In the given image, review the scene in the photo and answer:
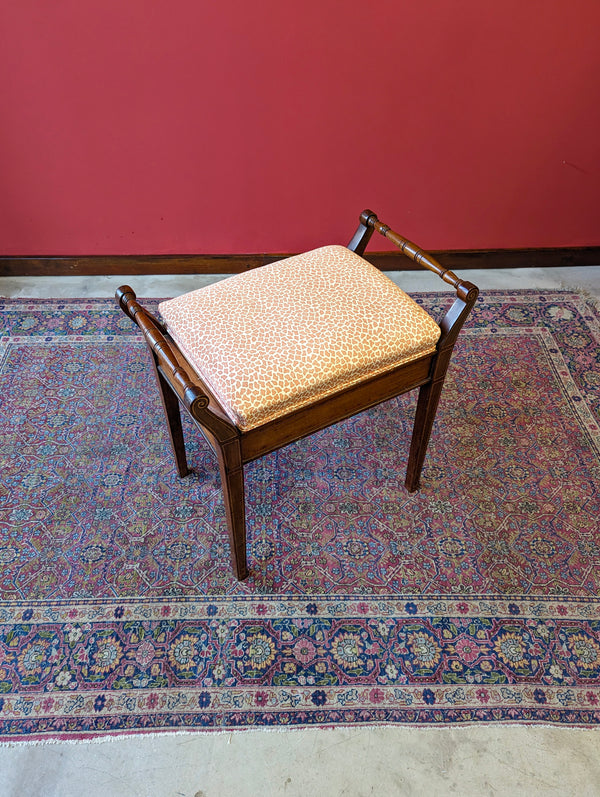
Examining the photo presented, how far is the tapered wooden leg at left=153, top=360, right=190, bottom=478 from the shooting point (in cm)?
143

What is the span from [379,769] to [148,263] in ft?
6.40

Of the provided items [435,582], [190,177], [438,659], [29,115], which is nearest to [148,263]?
[190,177]

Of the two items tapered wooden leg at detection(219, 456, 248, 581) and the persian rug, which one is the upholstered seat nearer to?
tapered wooden leg at detection(219, 456, 248, 581)

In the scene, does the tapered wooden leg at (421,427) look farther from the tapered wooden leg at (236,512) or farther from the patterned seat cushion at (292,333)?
the tapered wooden leg at (236,512)

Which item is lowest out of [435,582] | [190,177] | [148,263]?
[435,582]

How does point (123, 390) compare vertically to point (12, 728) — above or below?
above

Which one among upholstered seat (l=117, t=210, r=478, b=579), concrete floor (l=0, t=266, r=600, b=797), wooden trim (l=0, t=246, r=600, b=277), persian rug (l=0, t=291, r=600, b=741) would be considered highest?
upholstered seat (l=117, t=210, r=478, b=579)

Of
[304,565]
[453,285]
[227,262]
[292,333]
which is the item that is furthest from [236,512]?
[227,262]

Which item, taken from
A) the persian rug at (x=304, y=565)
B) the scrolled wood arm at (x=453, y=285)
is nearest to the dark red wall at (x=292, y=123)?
the persian rug at (x=304, y=565)

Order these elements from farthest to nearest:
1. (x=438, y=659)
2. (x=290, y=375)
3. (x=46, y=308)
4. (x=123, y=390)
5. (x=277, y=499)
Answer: (x=46, y=308) < (x=123, y=390) < (x=277, y=499) < (x=438, y=659) < (x=290, y=375)

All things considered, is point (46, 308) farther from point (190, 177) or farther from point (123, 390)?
point (190, 177)

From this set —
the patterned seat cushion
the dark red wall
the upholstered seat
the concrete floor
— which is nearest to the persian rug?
the concrete floor

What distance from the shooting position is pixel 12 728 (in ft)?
3.93

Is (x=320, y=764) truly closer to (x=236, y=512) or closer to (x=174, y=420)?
(x=236, y=512)
